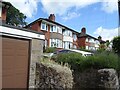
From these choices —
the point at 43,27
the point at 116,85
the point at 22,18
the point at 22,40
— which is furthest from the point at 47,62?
the point at 22,18

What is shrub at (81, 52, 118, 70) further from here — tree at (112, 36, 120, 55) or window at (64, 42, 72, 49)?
window at (64, 42, 72, 49)

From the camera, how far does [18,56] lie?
1055 centimetres

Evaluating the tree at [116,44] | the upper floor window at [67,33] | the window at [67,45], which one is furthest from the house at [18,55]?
the upper floor window at [67,33]

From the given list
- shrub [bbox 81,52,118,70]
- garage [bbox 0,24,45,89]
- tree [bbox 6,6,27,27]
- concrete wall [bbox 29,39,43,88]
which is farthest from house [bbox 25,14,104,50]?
garage [bbox 0,24,45,89]

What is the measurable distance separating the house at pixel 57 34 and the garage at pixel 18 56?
27.4m

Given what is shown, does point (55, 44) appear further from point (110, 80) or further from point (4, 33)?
point (4, 33)

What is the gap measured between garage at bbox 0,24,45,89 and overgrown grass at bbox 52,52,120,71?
3820mm

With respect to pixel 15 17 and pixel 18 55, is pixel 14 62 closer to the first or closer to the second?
pixel 18 55

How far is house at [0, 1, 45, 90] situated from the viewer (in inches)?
389

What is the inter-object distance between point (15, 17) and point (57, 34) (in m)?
13.6

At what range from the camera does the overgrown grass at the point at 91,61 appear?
14648mm

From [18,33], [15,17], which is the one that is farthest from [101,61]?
[15,17]

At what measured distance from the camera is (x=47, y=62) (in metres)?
12.3

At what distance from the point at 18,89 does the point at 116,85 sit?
616cm
